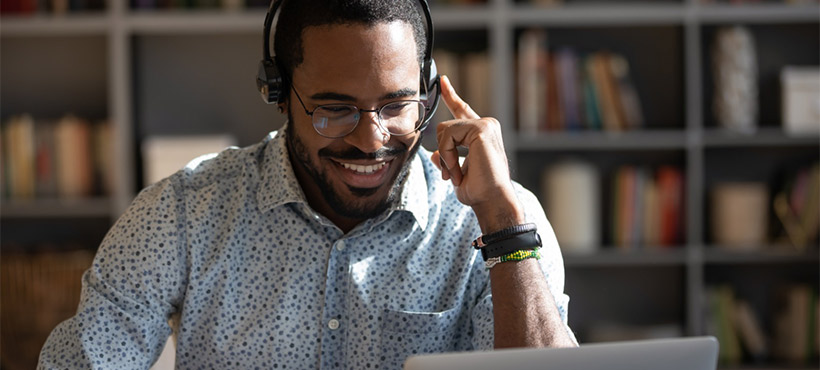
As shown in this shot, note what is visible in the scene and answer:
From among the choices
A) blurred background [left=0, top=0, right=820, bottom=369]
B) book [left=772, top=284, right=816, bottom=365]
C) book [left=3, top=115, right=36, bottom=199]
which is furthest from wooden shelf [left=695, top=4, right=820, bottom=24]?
book [left=3, top=115, right=36, bottom=199]

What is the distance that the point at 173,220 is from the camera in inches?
57.1

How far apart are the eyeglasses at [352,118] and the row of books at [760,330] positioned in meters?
2.11

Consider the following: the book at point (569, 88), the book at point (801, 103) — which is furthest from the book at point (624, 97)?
the book at point (801, 103)

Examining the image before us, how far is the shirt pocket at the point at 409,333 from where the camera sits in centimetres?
143

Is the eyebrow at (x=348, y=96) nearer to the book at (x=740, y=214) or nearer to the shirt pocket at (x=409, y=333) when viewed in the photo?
the shirt pocket at (x=409, y=333)

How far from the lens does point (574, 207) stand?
3125 millimetres

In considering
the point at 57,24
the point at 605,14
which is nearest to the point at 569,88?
the point at 605,14

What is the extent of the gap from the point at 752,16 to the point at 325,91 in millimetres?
2121

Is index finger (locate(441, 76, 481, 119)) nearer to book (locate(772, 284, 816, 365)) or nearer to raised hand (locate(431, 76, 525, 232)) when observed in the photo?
raised hand (locate(431, 76, 525, 232))

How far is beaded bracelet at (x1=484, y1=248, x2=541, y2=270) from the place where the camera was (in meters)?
1.36

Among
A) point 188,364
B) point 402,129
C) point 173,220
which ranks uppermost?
point 402,129

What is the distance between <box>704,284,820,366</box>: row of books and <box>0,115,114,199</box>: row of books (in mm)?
2142

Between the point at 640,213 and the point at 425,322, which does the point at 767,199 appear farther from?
the point at 425,322

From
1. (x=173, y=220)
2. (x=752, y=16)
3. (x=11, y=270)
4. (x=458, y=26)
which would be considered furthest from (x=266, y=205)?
(x=752, y=16)
